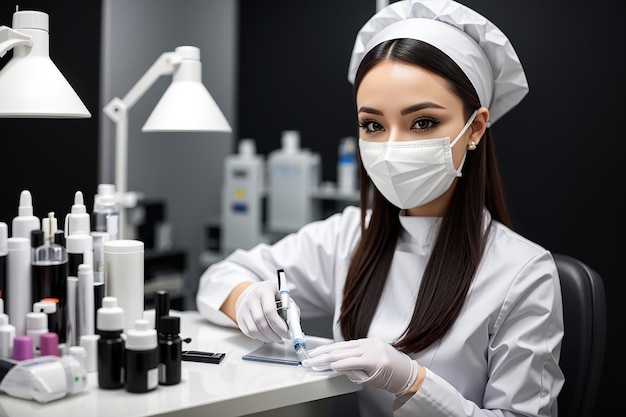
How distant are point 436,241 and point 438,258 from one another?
0.04 meters

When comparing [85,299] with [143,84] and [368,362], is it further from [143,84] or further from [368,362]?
[143,84]

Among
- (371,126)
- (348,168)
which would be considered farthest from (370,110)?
(348,168)

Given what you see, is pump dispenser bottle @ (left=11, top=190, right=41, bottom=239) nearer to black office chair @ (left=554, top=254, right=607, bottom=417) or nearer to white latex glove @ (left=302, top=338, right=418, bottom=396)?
white latex glove @ (left=302, top=338, right=418, bottom=396)

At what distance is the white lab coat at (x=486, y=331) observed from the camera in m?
1.21

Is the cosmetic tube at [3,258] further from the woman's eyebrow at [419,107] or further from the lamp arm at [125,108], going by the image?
the woman's eyebrow at [419,107]

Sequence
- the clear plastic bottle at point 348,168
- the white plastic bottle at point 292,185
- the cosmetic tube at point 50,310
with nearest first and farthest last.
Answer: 1. the cosmetic tube at point 50,310
2. the clear plastic bottle at point 348,168
3. the white plastic bottle at point 292,185

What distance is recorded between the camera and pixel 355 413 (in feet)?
4.91

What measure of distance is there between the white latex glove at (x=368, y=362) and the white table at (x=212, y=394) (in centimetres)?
3

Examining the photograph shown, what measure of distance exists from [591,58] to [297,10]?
72.8 inches

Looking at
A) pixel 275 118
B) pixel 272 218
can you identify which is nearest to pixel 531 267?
pixel 272 218

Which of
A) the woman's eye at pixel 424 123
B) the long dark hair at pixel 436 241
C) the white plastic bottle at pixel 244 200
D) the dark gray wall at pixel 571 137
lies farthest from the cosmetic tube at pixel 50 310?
the white plastic bottle at pixel 244 200

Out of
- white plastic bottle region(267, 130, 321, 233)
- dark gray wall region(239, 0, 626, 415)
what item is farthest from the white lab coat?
white plastic bottle region(267, 130, 321, 233)

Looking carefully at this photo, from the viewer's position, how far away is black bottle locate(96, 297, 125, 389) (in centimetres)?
95

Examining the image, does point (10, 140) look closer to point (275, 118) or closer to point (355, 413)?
point (355, 413)
